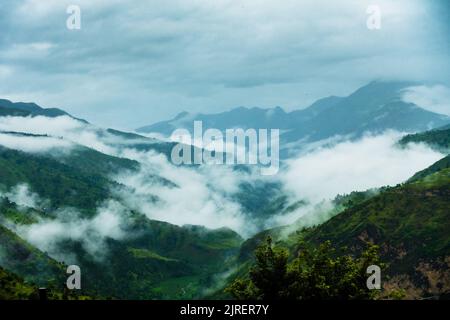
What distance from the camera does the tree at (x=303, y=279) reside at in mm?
82500

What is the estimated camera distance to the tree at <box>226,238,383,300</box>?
8250 centimetres

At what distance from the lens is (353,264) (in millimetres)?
86438

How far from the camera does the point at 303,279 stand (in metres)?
83.1

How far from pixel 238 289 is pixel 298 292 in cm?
925
